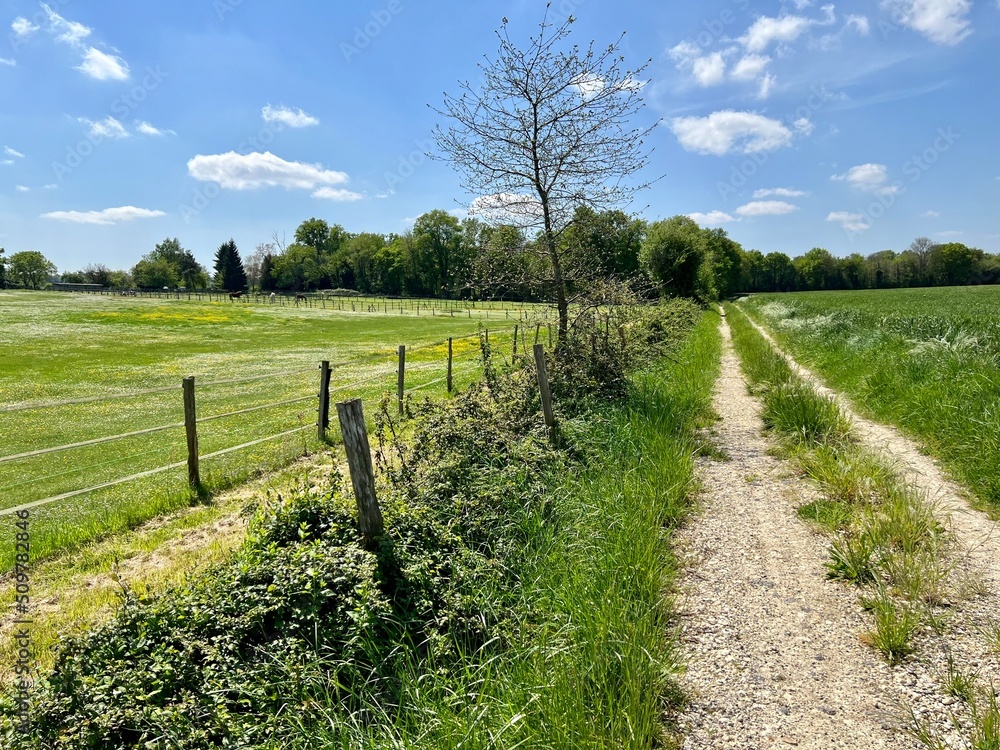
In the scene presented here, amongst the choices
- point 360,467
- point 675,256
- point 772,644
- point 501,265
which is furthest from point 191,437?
point 675,256

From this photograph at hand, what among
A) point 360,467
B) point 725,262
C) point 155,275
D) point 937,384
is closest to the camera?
point 360,467

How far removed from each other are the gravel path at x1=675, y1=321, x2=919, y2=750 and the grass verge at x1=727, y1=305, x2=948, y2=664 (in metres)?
0.17

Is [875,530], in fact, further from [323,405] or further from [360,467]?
[323,405]

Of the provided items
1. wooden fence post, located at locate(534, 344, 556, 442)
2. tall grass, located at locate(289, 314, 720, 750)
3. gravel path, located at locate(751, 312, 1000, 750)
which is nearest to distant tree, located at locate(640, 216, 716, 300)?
wooden fence post, located at locate(534, 344, 556, 442)

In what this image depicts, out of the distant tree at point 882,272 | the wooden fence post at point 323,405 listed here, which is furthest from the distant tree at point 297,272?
the distant tree at point 882,272

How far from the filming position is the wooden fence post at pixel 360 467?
152 inches

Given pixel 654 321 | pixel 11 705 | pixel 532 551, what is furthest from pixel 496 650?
pixel 654 321

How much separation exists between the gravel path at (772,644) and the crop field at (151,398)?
6.45 metres

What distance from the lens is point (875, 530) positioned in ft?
14.6

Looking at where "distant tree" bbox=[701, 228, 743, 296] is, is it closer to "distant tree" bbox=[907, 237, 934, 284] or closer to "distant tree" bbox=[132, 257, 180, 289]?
"distant tree" bbox=[907, 237, 934, 284]

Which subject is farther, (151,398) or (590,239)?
(151,398)

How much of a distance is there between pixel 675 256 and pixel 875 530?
37.9m

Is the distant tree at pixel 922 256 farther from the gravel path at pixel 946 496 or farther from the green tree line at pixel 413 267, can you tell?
the gravel path at pixel 946 496

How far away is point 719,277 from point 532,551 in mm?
84957
